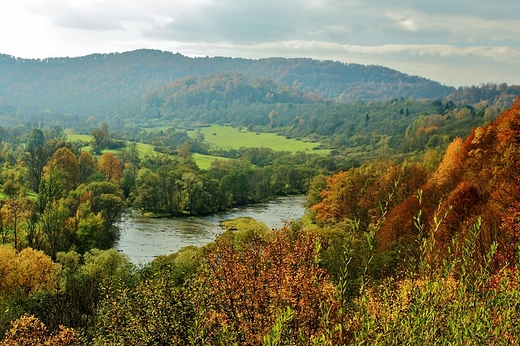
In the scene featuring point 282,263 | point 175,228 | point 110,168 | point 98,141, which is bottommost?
point 175,228

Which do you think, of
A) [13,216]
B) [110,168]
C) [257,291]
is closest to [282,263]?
[257,291]

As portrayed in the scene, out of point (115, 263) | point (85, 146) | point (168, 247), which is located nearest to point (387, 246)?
point (115, 263)

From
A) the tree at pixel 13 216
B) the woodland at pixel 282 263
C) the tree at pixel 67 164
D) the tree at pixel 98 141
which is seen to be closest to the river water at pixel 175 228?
the woodland at pixel 282 263

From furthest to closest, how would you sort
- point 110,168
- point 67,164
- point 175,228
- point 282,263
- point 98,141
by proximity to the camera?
point 98,141 → point 110,168 → point 67,164 → point 175,228 → point 282,263

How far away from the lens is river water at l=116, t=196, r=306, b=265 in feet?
201

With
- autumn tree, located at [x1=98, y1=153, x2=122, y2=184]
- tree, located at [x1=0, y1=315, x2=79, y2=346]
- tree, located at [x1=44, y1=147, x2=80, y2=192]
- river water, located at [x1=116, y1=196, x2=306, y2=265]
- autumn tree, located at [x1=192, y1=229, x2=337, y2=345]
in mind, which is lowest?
river water, located at [x1=116, y1=196, x2=306, y2=265]

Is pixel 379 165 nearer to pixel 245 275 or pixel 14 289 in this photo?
pixel 14 289

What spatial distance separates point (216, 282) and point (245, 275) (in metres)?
0.88

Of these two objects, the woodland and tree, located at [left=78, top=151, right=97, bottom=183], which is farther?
tree, located at [left=78, top=151, right=97, bottom=183]

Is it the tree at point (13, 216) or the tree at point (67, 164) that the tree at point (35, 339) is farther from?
the tree at point (67, 164)

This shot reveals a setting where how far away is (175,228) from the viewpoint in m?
75.4

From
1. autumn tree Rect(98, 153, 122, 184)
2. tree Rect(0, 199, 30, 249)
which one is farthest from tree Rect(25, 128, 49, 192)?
tree Rect(0, 199, 30, 249)

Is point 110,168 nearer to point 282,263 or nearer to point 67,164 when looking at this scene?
point 67,164

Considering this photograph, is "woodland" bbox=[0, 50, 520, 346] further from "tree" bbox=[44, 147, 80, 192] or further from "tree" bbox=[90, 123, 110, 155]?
"tree" bbox=[90, 123, 110, 155]
